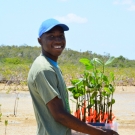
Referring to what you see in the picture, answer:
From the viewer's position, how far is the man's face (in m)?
2.86

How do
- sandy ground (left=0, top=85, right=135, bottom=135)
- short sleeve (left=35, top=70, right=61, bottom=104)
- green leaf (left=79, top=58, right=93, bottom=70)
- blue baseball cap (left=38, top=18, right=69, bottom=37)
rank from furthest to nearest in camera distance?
sandy ground (left=0, top=85, right=135, bottom=135) → green leaf (left=79, top=58, right=93, bottom=70) → blue baseball cap (left=38, top=18, right=69, bottom=37) → short sleeve (left=35, top=70, right=61, bottom=104)

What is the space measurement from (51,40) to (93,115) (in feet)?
2.24

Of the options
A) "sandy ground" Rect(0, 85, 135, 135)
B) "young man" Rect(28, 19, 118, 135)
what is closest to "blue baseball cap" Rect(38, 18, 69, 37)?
"young man" Rect(28, 19, 118, 135)

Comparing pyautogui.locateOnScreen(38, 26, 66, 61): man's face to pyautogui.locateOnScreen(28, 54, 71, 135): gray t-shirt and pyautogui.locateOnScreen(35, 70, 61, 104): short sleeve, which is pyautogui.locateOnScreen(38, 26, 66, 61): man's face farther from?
A: pyautogui.locateOnScreen(35, 70, 61, 104): short sleeve

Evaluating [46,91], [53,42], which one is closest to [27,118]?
[53,42]

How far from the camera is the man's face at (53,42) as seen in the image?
286cm

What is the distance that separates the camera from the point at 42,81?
106 inches

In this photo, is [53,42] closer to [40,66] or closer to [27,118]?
[40,66]

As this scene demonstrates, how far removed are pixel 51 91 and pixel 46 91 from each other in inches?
1.3

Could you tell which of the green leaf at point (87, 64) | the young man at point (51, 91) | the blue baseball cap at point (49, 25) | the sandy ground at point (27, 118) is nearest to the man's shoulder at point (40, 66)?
the young man at point (51, 91)

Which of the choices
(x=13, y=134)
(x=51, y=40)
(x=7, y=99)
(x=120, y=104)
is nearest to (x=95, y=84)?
(x=51, y=40)

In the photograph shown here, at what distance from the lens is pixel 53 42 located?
2855 millimetres

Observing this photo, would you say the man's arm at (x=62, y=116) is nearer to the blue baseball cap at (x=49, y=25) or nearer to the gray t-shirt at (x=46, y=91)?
the gray t-shirt at (x=46, y=91)

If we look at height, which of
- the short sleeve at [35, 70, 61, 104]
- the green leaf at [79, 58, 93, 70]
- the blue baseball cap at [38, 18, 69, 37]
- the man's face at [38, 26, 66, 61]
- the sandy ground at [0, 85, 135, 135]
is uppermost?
the blue baseball cap at [38, 18, 69, 37]
